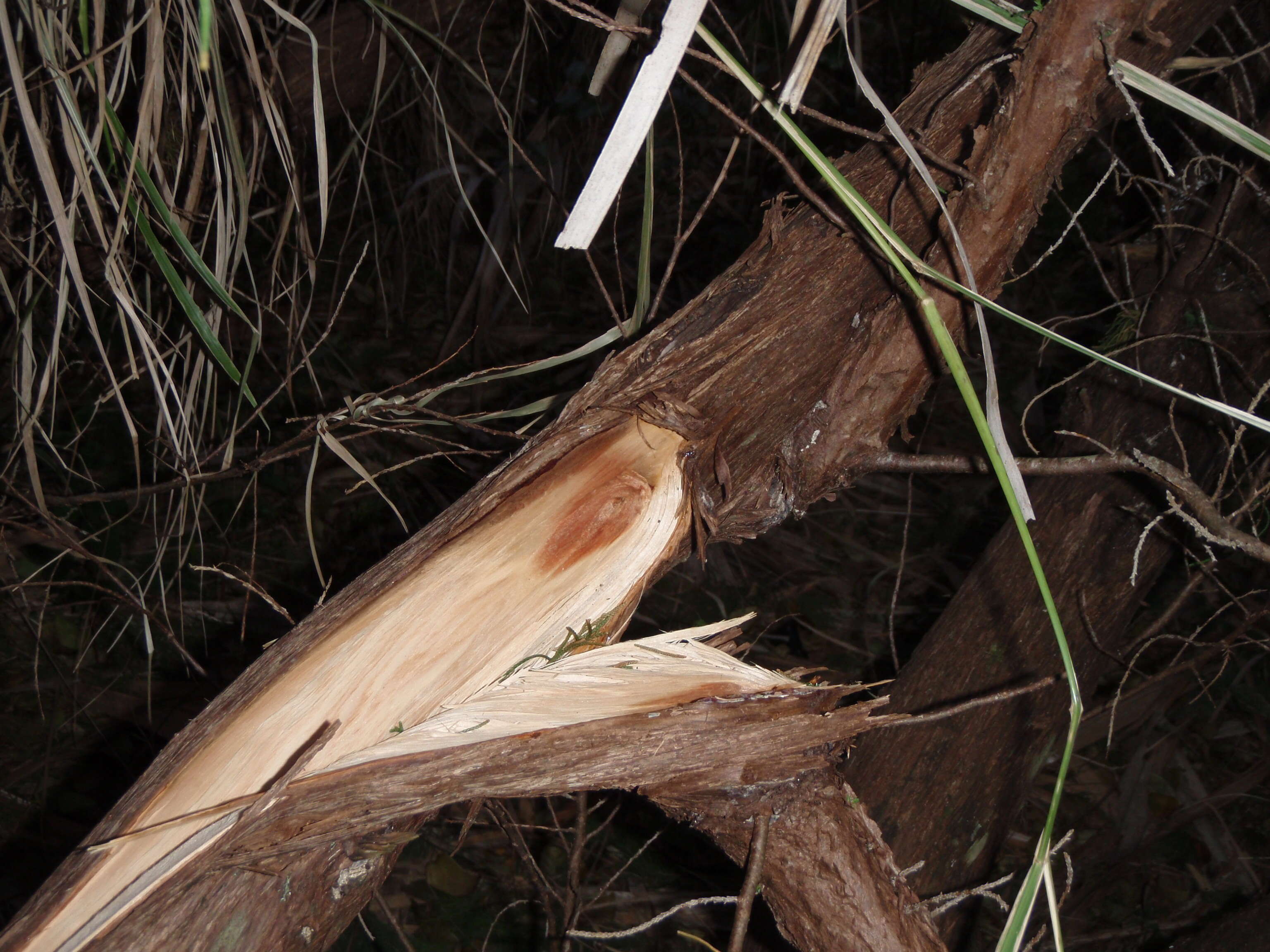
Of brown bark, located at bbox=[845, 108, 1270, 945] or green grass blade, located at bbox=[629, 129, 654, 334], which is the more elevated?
green grass blade, located at bbox=[629, 129, 654, 334]

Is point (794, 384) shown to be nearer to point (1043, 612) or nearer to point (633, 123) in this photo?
point (633, 123)

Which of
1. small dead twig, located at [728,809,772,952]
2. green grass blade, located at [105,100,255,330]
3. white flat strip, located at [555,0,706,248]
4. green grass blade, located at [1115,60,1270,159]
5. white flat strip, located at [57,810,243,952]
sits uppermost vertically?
green grass blade, located at [105,100,255,330]

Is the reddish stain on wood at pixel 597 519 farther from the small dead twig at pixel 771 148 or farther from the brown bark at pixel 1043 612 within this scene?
the brown bark at pixel 1043 612

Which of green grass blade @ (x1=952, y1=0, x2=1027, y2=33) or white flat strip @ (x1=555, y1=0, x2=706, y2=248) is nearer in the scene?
white flat strip @ (x1=555, y1=0, x2=706, y2=248)

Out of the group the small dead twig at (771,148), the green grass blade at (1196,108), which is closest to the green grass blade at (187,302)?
the small dead twig at (771,148)

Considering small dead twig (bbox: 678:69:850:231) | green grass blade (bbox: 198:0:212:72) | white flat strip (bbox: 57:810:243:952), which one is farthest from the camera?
small dead twig (bbox: 678:69:850:231)

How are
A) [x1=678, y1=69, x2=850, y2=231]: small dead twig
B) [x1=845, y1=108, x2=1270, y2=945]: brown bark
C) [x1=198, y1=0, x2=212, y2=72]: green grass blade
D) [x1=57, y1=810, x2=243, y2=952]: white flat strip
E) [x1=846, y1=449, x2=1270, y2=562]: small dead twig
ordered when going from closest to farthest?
1. [x1=198, y1=0, x2=212, y2=72]: green grass blade
2. [x1=57, y1=810, x2=243, y2=952]: white flat strip
3. [x1=678, y1=69, x2=850, y2=231]: small dead twig
4. [x1=846, y1=449, x2=1270, y2=562]: small dead twig
5. [x1=845, y1=108, x2=1270, y2=945]: brown bark

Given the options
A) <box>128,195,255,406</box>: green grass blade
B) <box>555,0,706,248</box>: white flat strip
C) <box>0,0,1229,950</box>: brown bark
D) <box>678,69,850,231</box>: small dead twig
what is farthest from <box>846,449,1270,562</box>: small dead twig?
<box>128,195,255,406</box>: green grass blade

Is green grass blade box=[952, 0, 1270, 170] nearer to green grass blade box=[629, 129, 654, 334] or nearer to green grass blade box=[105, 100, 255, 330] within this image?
green grass blade box=[629, 129, 654, 334]
